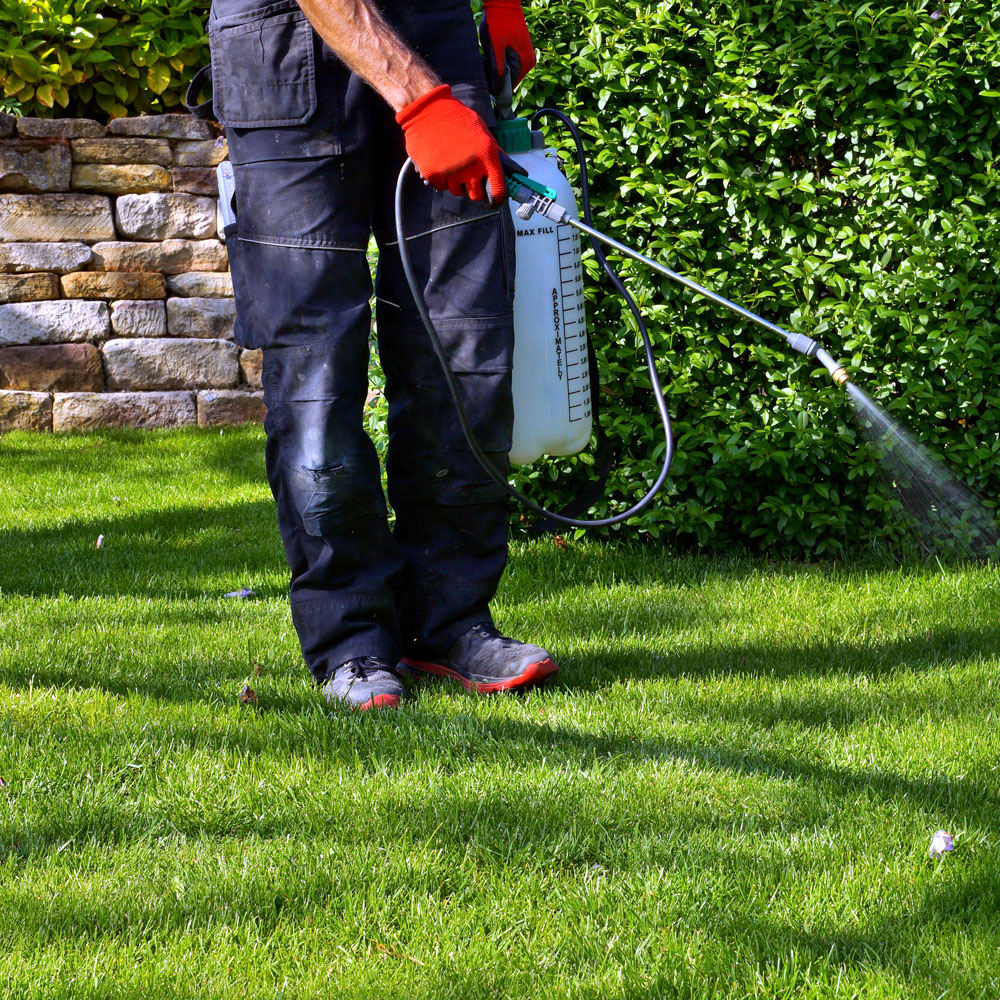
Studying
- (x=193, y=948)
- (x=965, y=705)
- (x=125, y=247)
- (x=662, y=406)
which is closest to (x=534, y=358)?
(x=662, y=406)

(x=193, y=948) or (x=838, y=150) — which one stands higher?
(x=838, y=150)

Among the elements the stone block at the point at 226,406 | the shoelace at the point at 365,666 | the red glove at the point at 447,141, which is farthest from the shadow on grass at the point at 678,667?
the stone block at the point at 226,406

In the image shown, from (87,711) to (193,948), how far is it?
1.02 meters

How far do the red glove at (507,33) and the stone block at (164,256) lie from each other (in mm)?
3652

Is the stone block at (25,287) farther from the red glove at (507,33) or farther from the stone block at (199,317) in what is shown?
the red glove at (507,33)

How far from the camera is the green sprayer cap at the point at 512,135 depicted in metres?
2.78

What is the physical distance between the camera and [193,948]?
170 centimetres

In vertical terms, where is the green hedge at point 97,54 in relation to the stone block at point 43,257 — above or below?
above

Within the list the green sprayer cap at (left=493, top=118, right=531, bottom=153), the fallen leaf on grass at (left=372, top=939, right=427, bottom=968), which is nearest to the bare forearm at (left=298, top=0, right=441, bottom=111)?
the green sprayer cap at (left=493, top=118, right=531, bottom=153)

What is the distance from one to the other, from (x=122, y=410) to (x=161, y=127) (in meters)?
1.46

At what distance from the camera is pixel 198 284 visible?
638 centimetres

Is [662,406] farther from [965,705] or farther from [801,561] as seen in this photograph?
[801,561]

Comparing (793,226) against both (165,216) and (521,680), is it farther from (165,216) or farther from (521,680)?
(165,216)

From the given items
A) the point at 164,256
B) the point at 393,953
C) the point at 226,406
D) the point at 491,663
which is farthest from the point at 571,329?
the point at 164,256
